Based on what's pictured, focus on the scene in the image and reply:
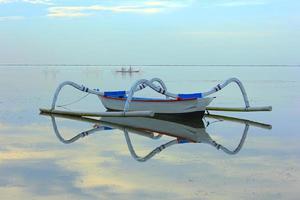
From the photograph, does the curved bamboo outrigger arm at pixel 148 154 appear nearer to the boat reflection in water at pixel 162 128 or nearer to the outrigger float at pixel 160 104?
the boat reflection in water at pixel 162 128

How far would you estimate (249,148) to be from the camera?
14.9m

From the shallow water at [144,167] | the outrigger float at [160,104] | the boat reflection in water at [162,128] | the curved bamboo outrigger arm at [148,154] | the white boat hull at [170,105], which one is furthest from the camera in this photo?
the white boat hull at [170,105]

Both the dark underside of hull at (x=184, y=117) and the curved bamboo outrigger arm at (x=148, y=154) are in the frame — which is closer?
the curved bamboo outrigger arm at (x=148, y=154)

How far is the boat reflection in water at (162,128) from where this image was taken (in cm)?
1566

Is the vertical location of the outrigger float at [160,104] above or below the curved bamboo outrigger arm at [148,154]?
below

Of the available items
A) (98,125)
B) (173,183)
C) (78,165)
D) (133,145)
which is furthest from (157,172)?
(98,125)

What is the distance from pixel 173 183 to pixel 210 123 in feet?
35.7

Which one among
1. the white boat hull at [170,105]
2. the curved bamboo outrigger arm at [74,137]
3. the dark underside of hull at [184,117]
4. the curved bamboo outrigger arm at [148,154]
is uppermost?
the curved bamboo outrigger arm at [148,154]

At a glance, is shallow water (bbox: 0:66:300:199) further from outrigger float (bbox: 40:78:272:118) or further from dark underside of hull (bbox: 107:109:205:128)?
outrigger float (bbox: 40:78:272:118)

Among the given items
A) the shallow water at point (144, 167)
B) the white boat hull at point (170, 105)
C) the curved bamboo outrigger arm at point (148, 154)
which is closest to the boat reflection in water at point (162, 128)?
the curved bamboo outrigger arm at point (148, 154)

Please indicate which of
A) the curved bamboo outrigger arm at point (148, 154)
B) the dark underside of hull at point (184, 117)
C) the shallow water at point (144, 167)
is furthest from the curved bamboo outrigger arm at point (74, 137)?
the dark underside of hull at point (184, 117)

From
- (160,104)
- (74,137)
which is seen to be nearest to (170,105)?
(160,104)

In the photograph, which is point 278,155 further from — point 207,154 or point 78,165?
point 78,165

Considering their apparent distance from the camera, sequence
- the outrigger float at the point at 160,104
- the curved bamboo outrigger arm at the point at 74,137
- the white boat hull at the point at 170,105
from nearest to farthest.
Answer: the curved bamboo outrigger arm at the point at 74,137
the outrigger float at the point at 160,104
the white boat hull at the point at 170,105
